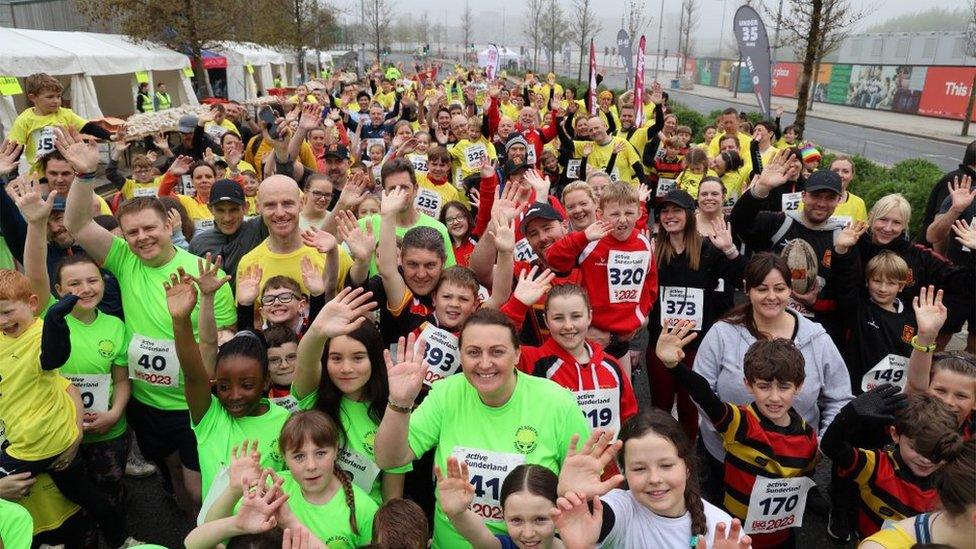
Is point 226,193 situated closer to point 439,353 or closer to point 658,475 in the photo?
point 439,353

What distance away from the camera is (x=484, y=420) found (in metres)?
2.54

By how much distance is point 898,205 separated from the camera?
4320 mm

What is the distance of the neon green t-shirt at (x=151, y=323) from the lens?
11.3ft

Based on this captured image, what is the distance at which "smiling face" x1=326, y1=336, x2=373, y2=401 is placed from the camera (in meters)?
2.85

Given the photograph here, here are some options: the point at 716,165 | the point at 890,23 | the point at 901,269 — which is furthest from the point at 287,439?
the point at 890,23

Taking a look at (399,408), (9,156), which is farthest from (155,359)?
(9,156)

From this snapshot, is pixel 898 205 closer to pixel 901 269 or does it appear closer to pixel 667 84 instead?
pixel 901 269

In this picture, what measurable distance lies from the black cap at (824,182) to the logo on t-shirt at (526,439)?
3.00 m

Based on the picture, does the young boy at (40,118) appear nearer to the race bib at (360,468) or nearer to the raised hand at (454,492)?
the race bib at (360,468)

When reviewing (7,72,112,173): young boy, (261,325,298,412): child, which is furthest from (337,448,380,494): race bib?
(7,72,112,173): young boy

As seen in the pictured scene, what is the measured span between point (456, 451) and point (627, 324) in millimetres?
1955

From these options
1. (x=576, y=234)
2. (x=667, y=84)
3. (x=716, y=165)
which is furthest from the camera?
(x=667, y=84)

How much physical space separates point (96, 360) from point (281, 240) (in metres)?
1.18

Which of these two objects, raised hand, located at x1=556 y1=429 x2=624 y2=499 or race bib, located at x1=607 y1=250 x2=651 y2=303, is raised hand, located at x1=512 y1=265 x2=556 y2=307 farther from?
raised hand, located at x1=556 y1=429 x2=624 y2=499
